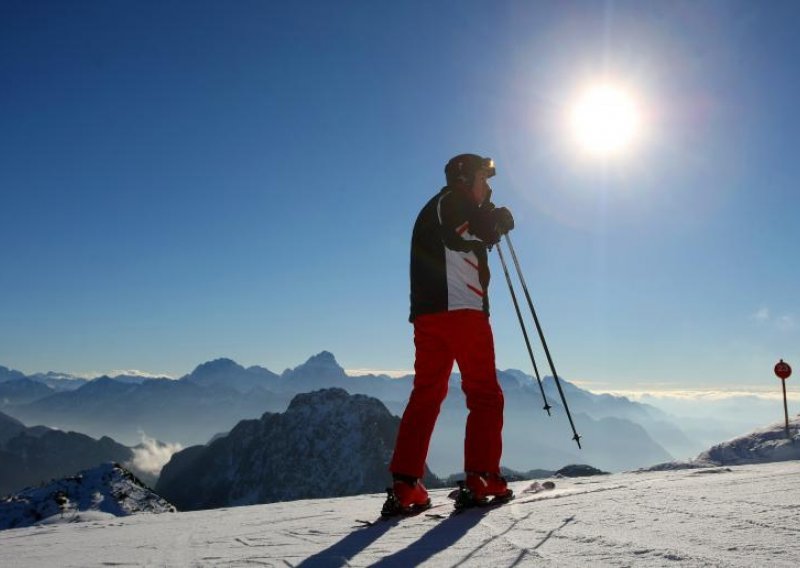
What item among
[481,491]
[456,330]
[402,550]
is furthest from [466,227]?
[402,550]

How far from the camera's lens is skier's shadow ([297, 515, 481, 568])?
2.96 metres

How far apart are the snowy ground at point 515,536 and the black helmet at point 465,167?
3.22 m

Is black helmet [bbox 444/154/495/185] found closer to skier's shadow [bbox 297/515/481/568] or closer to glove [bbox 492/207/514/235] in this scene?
glove [bbox 492/207/514/235]

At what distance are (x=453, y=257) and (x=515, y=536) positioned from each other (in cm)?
284

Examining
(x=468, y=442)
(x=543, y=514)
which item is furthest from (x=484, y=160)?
(x=543, y=514)

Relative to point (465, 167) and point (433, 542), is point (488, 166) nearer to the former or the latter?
point (465, 167)

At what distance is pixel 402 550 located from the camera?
3186 millimetres

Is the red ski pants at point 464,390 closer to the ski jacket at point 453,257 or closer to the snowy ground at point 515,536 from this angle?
the ski jacket at point 453,257

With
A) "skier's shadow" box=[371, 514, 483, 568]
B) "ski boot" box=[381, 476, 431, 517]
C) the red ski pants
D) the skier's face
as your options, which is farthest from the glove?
"skier's shadow" box=[371, 514, 483, 568]

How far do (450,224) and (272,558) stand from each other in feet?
11.2

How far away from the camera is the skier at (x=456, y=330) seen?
5016 mm

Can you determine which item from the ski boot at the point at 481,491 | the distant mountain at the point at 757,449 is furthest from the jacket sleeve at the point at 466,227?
the distant mountain at the point at 757,449

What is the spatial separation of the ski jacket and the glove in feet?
0.22

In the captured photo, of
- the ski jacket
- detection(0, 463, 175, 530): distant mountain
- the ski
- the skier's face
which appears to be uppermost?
the skier's face
